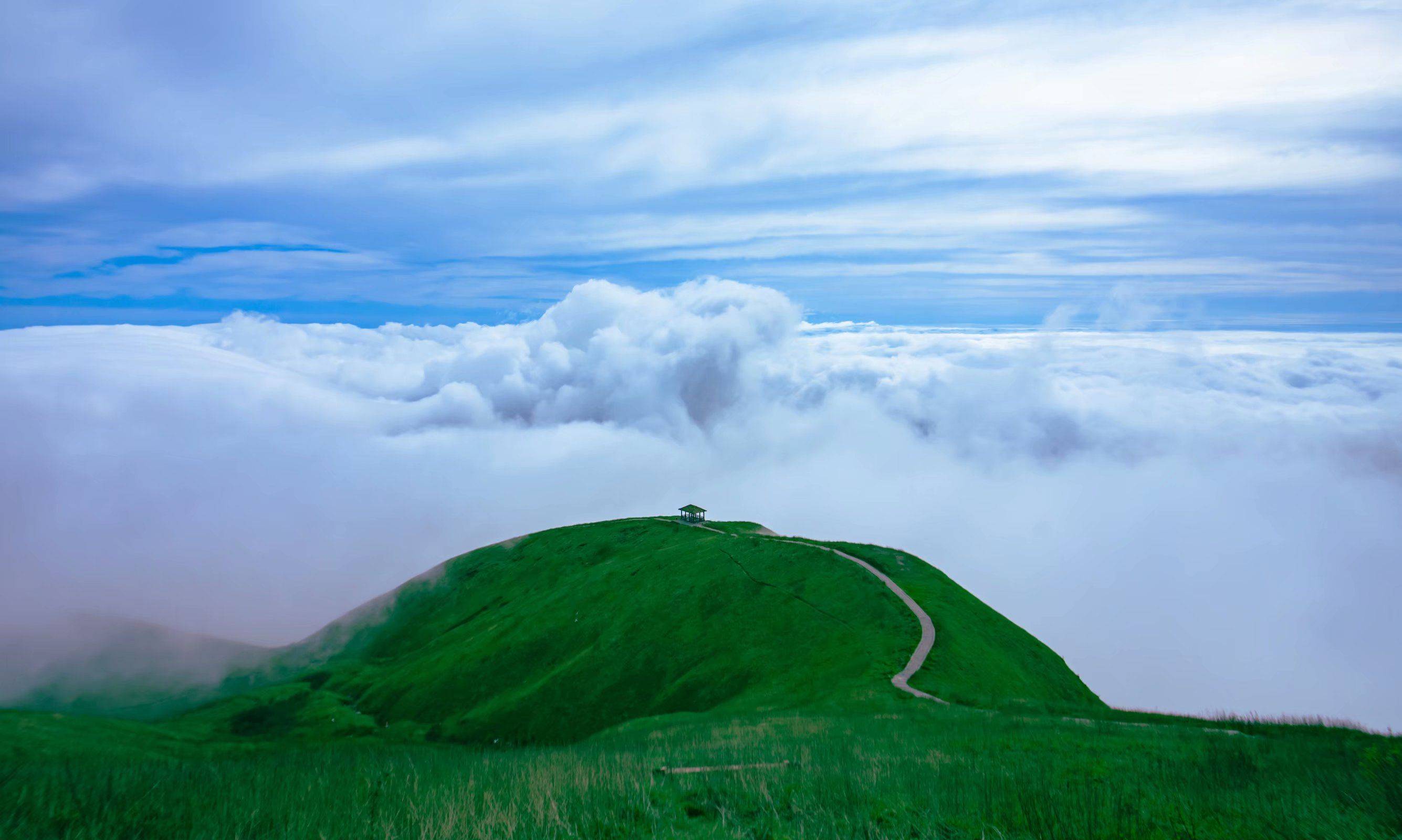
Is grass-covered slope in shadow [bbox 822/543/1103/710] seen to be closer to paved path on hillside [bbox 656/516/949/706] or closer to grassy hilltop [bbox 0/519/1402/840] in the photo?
grassy hilltop [bbox 0/519/1402/840]

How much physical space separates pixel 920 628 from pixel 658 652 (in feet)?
139

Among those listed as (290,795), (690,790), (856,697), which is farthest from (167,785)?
(856,697)

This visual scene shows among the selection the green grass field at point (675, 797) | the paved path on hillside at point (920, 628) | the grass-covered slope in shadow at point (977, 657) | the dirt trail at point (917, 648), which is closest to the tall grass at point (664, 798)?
the green grass field at point (675, 797)

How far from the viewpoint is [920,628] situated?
244ft

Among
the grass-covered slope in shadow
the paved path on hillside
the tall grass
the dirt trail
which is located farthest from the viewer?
the paved path on hillside

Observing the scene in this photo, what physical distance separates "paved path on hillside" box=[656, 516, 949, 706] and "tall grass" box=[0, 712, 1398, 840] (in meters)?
39.9

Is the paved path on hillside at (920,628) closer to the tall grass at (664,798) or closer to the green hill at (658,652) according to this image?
the green hill at (658,652)

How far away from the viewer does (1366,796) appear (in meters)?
10.6

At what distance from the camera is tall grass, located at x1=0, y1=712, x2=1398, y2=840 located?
862 centimetres

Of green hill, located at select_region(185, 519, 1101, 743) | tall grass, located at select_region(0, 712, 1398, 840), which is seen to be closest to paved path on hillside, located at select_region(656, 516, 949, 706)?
green hill, located at select_region(185, 519, 1101, 743)

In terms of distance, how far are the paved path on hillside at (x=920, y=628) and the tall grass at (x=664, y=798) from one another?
131 feet

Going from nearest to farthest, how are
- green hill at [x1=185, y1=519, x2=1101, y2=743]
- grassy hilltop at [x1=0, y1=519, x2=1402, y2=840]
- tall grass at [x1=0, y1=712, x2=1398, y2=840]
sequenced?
tall grass at [x1=0, y1=712, x2=1398, y2=840], grassy hilltop at [x1=0, y1=519, x2=1402, y2=840], green hill at [x1=185, y1=519, x2=1101, y2=743]

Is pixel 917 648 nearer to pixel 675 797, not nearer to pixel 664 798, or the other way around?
pixel 675 797

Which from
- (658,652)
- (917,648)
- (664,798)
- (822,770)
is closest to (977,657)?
(917,648)
